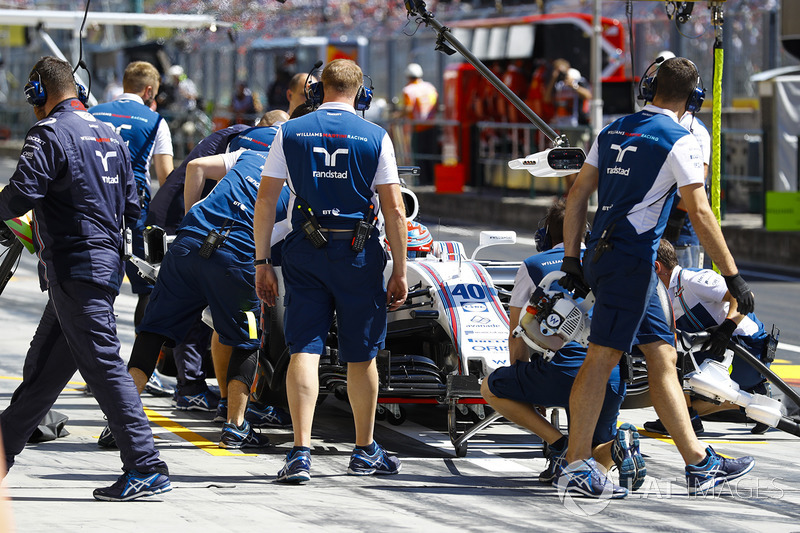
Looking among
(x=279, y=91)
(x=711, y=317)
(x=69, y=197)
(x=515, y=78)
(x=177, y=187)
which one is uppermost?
(x=515, y=78)

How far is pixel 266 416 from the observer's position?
309 inches

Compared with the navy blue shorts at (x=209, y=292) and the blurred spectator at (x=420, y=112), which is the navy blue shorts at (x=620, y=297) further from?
the blurred spectator at (x=420, y=112)

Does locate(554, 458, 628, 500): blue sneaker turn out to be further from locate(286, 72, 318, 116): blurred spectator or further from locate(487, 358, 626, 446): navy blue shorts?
locate(286, 72, 318, 116): blurred spectator

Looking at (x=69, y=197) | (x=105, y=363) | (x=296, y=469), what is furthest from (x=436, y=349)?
(x=69, y=197)

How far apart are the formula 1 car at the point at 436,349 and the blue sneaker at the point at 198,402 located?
0.72m

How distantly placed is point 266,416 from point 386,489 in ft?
5.56

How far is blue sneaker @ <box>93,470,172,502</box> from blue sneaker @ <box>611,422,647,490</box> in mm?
2079

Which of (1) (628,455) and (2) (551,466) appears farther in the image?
(2) (551,466)

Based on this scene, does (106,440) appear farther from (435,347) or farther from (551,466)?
(551,466)

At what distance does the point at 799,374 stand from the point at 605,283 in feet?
13.6

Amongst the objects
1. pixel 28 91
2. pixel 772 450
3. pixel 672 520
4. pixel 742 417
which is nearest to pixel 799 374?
pixel 742 417

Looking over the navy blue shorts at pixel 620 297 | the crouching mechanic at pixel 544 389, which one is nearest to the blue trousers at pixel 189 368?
the crouching mechanic at pixel 544 389

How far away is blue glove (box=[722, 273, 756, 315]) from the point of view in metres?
6.07

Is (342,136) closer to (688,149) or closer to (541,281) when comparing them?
(541,281)
